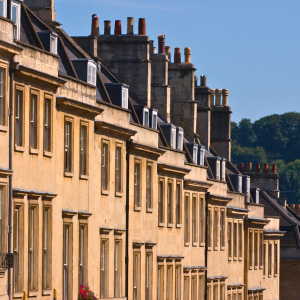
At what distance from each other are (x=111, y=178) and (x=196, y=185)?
650 inches

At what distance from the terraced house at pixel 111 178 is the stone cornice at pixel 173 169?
15cm

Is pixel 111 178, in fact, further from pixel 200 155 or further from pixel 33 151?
pixel 200 155

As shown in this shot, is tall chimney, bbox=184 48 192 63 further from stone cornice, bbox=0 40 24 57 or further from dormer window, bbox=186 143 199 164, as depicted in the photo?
stone cornice, bbox=0 40 24 57

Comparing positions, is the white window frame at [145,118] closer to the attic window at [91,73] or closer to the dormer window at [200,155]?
the attic window at [91,73]

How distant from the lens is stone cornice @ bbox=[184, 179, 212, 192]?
63719 mm

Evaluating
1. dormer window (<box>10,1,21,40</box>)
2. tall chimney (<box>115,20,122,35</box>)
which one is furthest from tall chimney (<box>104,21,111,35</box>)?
dormer window (<box>10,1,21,40</box>)

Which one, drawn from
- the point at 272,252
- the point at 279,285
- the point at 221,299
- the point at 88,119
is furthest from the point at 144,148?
the point at 279,285

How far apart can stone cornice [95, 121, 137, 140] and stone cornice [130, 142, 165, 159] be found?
915 millimetres

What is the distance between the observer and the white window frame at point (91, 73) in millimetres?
48125

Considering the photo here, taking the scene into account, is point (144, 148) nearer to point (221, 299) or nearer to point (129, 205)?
point (129, 205)

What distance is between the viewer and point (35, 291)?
3972 cm

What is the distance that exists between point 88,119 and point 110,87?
21.5ft

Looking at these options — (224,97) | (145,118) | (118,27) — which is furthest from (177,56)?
(145,118)

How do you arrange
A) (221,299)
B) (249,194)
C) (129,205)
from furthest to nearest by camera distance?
(249,194)
(221,299)
(129,205)
